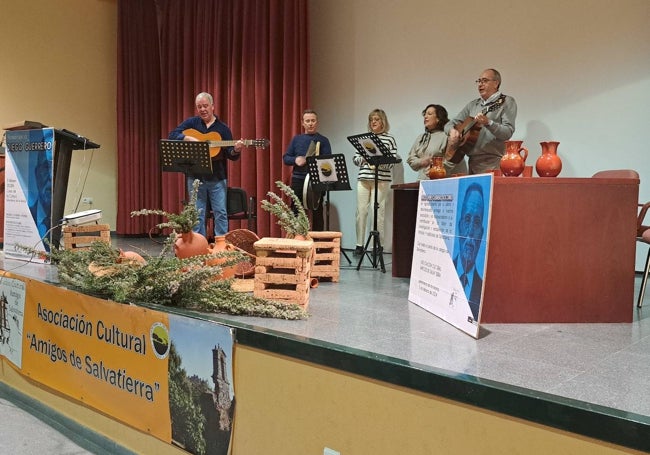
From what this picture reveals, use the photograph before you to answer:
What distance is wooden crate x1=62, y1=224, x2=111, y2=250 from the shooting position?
3.49 meters

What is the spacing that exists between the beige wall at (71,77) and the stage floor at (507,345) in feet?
19.3

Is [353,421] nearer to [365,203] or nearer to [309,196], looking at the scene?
[309,196]

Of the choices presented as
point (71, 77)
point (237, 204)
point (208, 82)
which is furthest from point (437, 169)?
point (71, 77)

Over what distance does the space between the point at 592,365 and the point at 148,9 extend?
7.41 meters

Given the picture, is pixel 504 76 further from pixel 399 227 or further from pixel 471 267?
pixel 471 267

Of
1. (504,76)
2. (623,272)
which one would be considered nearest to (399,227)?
(623,272)

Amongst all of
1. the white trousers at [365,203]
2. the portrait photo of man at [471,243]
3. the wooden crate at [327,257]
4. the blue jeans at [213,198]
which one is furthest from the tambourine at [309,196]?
the portrait photo of man at [471,243]

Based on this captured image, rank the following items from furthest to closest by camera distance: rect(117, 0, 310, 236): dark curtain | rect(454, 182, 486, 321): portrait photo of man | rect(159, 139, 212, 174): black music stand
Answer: rect(117, 0, 310, 236): dark curtain < rect(159, 139, 212, 174): black music stand < rect(454, 182, 486, 321): portrait photo of man

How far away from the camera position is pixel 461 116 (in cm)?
412

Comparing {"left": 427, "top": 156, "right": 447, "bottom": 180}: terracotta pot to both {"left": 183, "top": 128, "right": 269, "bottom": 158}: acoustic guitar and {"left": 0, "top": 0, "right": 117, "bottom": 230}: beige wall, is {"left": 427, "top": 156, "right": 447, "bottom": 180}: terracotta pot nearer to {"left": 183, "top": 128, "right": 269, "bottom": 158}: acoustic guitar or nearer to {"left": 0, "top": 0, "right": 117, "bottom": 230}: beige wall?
{"left": 183, "top": 128, "right": 269, "bottom": 158}: acoustic guitar

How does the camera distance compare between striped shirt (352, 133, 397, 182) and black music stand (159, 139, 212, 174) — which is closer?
black music stand (159, 139, 212, 174)

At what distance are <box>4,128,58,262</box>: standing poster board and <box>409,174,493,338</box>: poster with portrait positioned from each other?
242cm

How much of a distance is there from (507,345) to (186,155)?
293 cm

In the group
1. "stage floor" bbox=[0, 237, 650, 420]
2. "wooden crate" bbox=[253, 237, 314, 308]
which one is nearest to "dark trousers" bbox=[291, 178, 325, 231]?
"stage floor" bbox=[0, 237, 650, 420]
